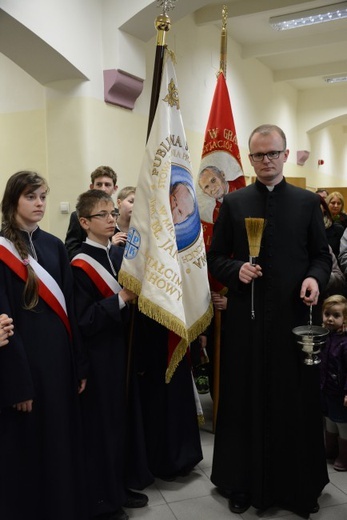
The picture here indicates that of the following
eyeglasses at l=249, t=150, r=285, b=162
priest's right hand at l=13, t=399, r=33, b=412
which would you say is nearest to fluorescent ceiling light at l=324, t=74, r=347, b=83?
eyeglasses at l=249, t=150, r=285, b=162

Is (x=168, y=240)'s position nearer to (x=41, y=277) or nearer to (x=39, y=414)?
(x=41, y=277)

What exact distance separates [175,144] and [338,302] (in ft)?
4.56

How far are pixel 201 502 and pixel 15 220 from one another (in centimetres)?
171

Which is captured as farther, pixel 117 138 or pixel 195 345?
pixel 117 138

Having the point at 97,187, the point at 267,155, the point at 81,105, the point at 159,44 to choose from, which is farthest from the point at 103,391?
the point at 81,105

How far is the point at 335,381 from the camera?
115 inches

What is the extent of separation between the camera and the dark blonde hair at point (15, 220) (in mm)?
1967

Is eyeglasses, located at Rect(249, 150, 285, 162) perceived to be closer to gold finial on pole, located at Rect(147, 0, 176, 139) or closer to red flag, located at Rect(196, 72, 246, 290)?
gold finial on pole, located at Rect(147, 0, 176, 139)

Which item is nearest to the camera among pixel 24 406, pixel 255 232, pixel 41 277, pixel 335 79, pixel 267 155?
pixel 24 406

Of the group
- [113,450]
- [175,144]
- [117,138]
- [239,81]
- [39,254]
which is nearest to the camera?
[39,254]

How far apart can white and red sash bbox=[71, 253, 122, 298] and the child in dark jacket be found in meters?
1.39

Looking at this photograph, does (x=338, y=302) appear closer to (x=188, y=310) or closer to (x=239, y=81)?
(x=188, y=310)

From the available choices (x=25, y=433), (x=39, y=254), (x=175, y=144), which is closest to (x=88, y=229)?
(x=39, y=254)

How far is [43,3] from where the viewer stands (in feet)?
12.8
